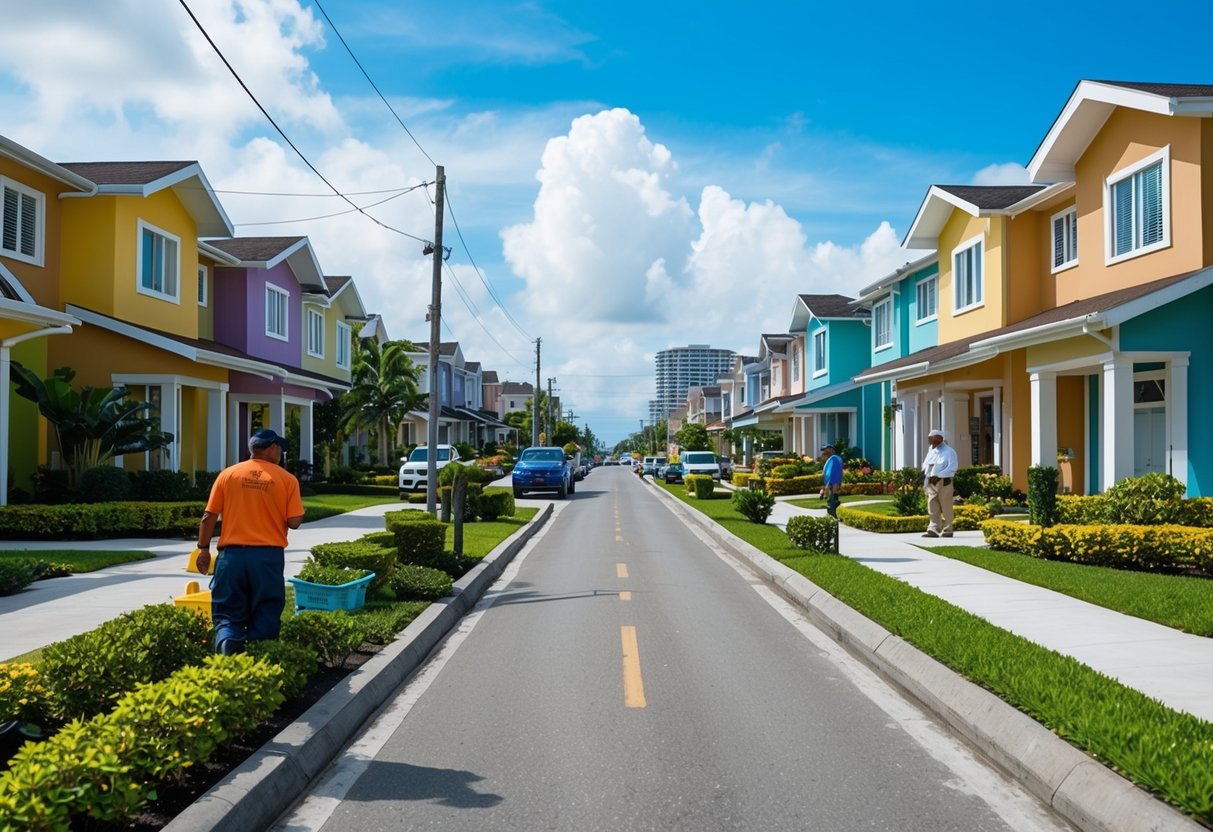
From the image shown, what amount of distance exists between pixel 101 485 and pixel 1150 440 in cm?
2110

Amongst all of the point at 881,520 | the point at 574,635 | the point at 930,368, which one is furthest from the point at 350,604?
the point at 930,368

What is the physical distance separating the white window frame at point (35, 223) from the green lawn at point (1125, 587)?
19.7 metres

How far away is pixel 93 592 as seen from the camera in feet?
39.4

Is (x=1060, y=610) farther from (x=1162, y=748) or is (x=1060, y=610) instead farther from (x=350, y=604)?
(x=350, y=604)

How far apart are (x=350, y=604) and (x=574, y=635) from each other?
Answer: 226 cm

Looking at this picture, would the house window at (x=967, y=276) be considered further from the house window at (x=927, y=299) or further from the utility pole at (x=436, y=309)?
the utility pole at (x=436, y=309)

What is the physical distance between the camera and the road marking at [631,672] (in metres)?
7.49

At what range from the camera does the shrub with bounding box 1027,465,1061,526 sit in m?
16.1

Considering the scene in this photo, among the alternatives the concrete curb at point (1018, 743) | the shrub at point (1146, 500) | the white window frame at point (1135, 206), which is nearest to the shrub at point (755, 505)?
the shrub at point (1146, 500)

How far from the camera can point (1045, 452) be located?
67.2 feet

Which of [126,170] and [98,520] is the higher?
[126,170]

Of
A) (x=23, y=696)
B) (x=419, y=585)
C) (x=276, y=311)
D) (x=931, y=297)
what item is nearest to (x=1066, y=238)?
(x=931, y=297)

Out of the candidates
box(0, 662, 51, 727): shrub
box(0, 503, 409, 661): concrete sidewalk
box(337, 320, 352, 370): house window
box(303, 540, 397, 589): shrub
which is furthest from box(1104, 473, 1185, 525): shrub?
box(337, 320, 352, 370): house window

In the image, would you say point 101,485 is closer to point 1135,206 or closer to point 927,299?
point 1135,206
